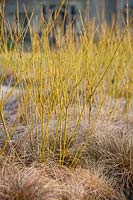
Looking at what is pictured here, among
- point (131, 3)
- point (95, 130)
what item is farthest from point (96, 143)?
point (131, 3)

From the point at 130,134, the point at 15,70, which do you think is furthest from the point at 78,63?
the point at 130,134

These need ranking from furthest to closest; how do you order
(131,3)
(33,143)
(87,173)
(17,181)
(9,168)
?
Result: (131,3), (33,143), (87,173), (9,168), (17,181)

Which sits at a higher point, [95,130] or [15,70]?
[15,70]

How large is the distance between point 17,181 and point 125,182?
96 centimetres

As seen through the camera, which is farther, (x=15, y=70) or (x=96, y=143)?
(x=96, y=143)

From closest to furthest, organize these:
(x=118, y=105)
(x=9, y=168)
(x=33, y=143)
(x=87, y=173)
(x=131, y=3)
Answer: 1. (x=9, y=168)
2. (x=87, y=173)
3. (x=33, y=143)
4. (x=118, y=105)
5. (x=131, y=3)

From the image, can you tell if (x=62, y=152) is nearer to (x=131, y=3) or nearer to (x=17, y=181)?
(x=17, y=181)

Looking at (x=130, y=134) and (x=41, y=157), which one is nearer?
(x=41, y=157)

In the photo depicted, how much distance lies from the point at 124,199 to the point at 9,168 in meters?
0.87

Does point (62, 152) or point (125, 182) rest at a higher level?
point (62, 152)

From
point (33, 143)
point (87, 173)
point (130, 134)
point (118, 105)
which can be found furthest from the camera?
point (118, 105)

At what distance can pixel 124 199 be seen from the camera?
3.32 metres

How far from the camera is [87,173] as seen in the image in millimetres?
3311

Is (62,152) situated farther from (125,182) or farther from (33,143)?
(125,182)
